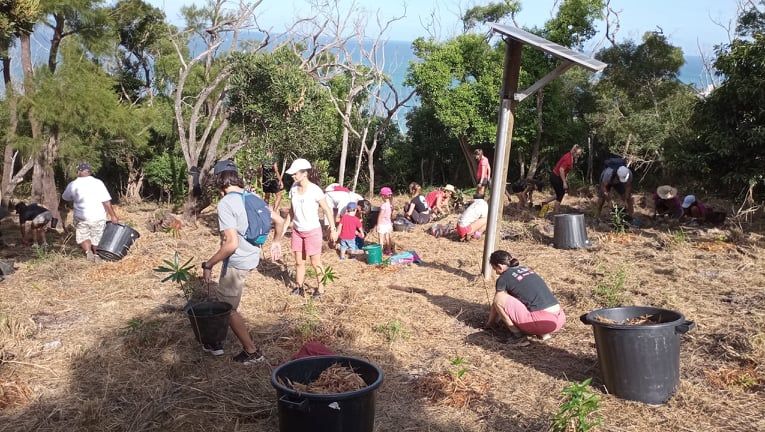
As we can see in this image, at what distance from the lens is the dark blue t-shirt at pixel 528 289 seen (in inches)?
205

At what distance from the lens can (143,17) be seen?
17141 millimetres

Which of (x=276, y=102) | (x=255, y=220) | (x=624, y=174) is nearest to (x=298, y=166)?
(x=255, y=220)

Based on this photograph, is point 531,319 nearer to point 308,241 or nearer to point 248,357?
point 248,357

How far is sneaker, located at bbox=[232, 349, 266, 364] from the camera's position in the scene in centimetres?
489

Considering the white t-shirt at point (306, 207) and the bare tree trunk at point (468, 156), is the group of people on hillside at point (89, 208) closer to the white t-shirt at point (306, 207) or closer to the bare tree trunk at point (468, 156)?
the white t-shirt at point (306, 207)

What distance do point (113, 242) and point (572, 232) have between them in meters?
6.11

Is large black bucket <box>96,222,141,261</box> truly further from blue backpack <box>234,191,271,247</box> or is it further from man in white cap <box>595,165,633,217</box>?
man in white cap <box>595,165,633,217</box>

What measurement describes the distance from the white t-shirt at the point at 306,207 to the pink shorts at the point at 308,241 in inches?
2.0

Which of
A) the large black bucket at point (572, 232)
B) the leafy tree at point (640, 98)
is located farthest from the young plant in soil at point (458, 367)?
the leafy tree at point (640, 98)

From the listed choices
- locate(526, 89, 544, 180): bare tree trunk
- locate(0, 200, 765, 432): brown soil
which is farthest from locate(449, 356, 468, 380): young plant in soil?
locate(526, 89, 544, 180): bare tree trunk

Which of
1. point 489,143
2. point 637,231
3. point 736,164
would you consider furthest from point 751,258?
point 489,143

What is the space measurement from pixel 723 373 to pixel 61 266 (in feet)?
23.9

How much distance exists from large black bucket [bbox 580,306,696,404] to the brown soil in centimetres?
10

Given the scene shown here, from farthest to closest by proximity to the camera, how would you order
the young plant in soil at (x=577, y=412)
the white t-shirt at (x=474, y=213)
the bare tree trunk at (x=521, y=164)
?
the bare tree trunk at (x=521, y=164), the white t-shirt at (x=474, y=213), the young plant in soil at (x=577, y=412)
